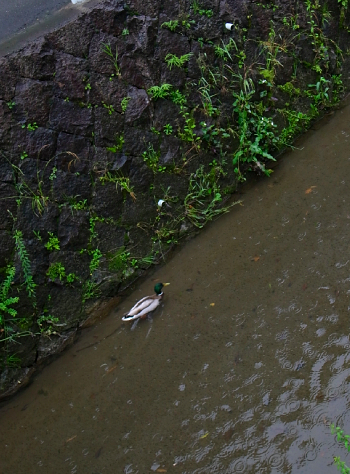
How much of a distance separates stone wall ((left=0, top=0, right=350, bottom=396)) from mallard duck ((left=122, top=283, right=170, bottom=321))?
0.33 meters

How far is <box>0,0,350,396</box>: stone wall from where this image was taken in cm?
418

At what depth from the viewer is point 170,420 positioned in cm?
375

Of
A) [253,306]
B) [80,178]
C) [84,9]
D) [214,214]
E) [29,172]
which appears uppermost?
[84,9]

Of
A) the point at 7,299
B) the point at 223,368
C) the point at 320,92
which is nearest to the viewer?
the point at 223,368

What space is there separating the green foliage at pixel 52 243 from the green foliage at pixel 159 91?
5.59ft

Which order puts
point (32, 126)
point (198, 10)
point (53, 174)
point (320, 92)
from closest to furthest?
point (32, 126)
point (53, 174)
point (198, 10)
point (320, 92)

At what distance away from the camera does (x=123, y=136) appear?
4590 mm

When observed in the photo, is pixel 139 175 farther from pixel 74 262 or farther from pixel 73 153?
pixel 74 262

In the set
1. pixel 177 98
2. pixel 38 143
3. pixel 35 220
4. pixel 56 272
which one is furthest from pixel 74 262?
pixel 177 98

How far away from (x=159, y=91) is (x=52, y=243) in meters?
1.84

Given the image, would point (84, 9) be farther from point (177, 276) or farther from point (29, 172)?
point (177, 276)

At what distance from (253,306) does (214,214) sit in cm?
120

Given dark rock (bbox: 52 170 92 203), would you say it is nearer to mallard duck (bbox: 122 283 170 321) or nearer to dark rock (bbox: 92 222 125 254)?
dark rock (bbox: 92 222 125 254)

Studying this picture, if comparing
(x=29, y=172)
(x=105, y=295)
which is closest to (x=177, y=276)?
(x=105, y=295)
